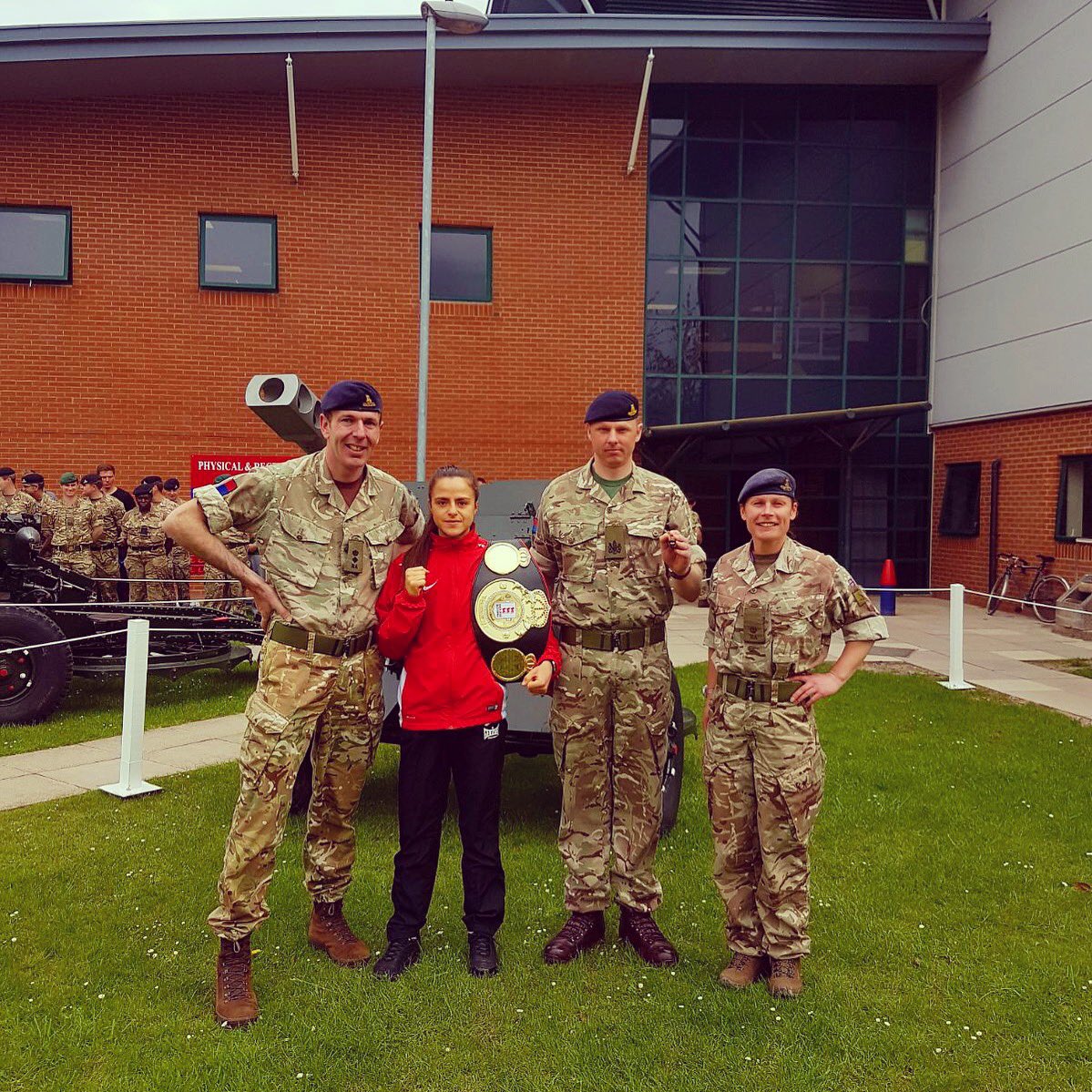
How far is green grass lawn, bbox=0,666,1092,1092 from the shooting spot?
111 inches

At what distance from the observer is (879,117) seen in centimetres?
Answer: 1628

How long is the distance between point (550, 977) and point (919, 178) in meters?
17.0

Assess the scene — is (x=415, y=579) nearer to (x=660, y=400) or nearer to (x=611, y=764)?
(x=611, y=764)

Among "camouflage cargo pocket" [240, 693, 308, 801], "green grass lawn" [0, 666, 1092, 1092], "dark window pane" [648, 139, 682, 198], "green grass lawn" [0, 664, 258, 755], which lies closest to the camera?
"green grass lawn" [0, 666, 1092, 1092]

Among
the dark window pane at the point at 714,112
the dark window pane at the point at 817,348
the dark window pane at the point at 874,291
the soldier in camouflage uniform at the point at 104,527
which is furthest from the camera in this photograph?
the dark window pane at the point at 874,291

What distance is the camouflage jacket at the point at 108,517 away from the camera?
1134 cm

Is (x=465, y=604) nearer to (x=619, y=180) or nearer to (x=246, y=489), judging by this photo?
(x=246, y=489)

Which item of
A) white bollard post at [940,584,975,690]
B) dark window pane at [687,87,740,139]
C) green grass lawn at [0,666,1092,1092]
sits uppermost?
dark window pane at [687,87,740,139]

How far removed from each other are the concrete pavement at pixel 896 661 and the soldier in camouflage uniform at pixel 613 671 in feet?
11.7

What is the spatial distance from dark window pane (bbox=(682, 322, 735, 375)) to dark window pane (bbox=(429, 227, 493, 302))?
3.66m

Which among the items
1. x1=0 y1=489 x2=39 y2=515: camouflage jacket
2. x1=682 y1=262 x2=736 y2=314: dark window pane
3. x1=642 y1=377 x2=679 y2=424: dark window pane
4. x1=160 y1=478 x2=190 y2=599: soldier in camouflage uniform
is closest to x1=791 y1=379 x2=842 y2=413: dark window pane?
x1=682 y1=262 x2=736 y2=314: dark window pane

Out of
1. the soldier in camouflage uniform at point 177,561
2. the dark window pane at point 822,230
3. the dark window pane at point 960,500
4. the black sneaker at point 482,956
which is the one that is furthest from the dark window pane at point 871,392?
the black sneaker at point 482,956

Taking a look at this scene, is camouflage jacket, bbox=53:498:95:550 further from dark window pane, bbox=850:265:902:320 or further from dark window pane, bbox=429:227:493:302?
dark window pane, bbox=850:265:902:320

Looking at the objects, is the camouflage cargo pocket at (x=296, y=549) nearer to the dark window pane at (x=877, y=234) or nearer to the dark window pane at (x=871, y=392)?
the dark window pane at (x=871, y=392)
